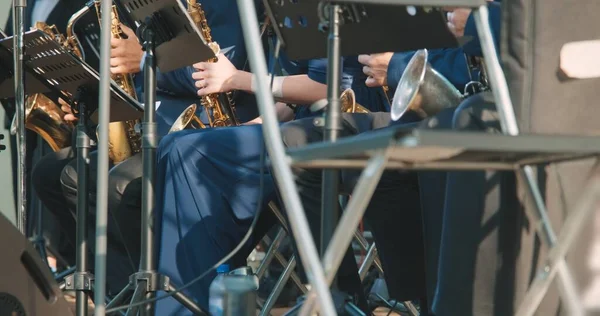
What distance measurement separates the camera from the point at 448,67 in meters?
2.81

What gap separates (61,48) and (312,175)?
0.84 metres

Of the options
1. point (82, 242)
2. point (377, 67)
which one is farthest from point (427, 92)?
point (82, 242)

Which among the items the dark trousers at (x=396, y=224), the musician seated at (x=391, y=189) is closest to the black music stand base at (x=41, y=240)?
the musician seated at (x=391, y=189)

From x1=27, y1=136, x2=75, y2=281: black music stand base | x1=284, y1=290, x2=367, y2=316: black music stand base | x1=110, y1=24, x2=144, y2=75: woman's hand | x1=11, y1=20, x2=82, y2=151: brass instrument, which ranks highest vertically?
x1=110, y1=24, x2=144, y2=75: woman's hand

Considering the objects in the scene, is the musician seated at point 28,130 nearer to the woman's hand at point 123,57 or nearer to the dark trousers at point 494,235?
the woman's hand at point 123,57

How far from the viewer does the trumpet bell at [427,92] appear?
2.62 m

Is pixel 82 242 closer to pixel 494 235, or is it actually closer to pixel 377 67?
pixel 377 67

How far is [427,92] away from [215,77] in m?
1.20

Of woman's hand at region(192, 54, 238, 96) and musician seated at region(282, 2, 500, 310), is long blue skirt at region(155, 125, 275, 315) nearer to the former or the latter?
musician seated at region(282, 2, 500, 310)

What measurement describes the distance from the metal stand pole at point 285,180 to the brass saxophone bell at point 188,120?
85.3 inches

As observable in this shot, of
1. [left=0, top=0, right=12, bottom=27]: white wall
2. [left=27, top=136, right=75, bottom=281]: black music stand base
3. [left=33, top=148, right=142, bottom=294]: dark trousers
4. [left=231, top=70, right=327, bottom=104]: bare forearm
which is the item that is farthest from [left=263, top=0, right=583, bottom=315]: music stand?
[left=0, top=0, right=12, bottom=27]: white wall

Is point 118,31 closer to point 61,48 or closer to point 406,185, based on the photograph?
point 61,48

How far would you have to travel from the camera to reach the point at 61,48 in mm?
2854

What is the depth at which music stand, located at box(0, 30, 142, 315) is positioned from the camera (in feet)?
9.39
